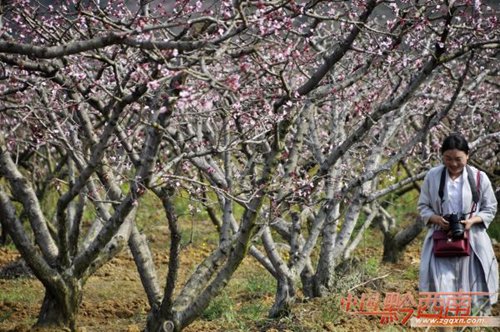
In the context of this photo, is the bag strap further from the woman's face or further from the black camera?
the black camera

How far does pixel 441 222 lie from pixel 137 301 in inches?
204

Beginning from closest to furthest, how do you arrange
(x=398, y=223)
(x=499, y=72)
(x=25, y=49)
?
(x=25, y=49)
(x=499, y=72)
(x=398, y=223)

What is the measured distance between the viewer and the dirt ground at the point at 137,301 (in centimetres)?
698

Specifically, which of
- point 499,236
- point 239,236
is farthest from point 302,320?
point 499,236

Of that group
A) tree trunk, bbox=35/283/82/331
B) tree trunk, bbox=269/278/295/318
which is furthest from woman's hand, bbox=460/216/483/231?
tree trunk, bbox=35/283/82/331

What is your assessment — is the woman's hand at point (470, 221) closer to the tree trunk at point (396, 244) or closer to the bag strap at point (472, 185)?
the bag strap at point (472, 185)

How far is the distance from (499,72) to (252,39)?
5375mm

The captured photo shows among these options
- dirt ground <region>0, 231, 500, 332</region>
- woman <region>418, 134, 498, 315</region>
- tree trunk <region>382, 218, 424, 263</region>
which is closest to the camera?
woman <region>418, 134, 498, 315</region>

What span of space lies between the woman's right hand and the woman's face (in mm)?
348

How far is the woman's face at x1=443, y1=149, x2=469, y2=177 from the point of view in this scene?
18.7 ft

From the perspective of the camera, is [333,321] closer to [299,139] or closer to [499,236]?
[299,139]

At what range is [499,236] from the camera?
43.3 feet

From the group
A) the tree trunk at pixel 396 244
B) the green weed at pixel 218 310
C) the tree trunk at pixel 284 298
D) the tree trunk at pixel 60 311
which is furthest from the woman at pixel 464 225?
the tree trunk at pixel 396 244

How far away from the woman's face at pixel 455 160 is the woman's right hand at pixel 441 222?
348 mm
